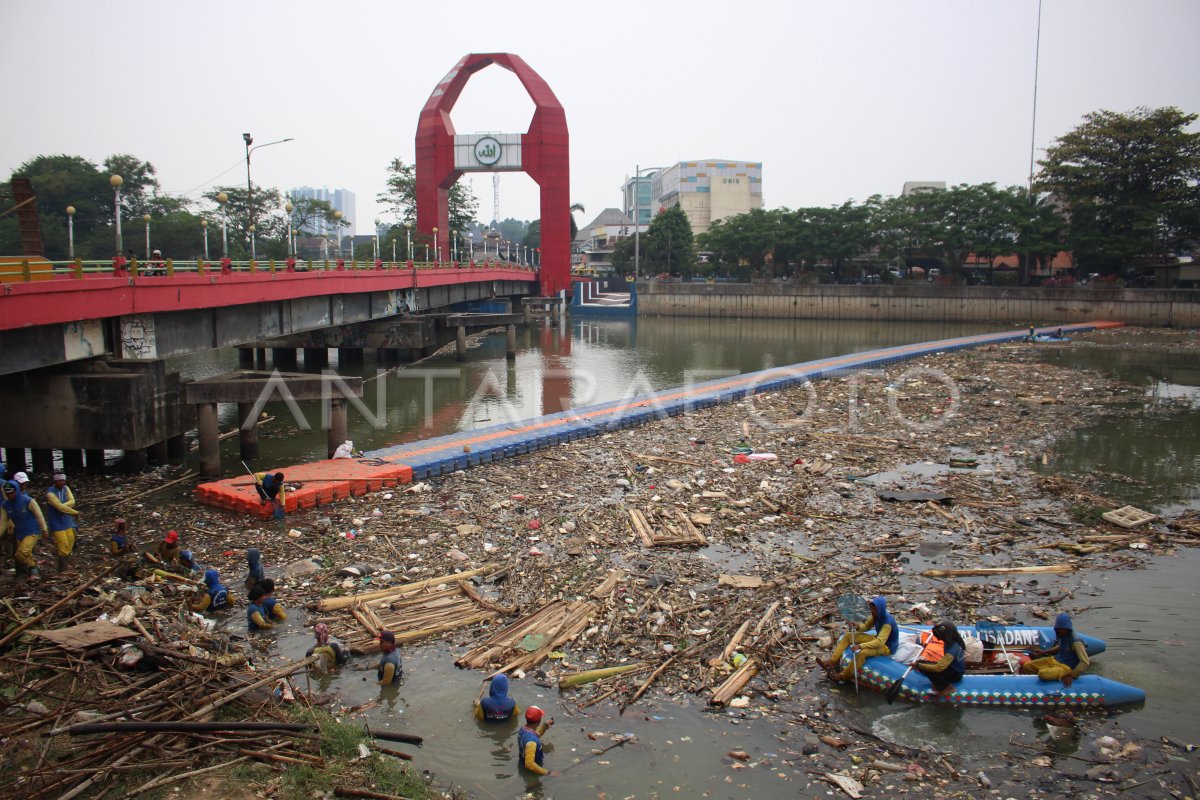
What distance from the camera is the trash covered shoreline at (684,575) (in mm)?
7824

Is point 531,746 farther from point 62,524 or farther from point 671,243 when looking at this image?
point 671,243

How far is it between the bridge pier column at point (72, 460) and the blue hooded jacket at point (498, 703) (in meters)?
13.8

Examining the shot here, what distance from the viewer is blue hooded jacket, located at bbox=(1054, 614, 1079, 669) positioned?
338 inches

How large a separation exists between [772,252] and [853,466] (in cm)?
6537

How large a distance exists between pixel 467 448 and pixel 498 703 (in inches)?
384

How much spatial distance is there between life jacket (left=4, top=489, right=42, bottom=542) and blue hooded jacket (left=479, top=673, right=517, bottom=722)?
680cm

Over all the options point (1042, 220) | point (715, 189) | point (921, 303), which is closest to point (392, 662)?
point (921, 303)

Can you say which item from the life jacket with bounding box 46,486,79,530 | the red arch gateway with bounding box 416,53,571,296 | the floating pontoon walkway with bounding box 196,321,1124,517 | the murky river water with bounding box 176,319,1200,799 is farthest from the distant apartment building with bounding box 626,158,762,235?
the life jacket with bounding box 46,486,79,530

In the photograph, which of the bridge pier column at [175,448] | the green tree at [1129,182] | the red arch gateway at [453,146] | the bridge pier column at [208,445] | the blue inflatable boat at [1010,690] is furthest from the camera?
the red arch gateway at [453,146]

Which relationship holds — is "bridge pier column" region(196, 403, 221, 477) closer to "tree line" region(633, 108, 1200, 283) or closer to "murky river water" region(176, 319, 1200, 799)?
"murky river water" region(176, 319, 1200, 799)

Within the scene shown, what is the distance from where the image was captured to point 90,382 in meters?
16.3

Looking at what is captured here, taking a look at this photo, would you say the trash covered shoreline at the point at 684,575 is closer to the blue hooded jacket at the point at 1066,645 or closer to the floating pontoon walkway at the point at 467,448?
the floating pontoon walkway at the point at 467,448

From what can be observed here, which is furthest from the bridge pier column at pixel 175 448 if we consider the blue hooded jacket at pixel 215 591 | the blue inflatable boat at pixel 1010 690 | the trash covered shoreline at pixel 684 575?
the blue inflatable boat at pixel 1010 690

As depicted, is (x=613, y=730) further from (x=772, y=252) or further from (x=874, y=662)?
(x=772, y=252)
